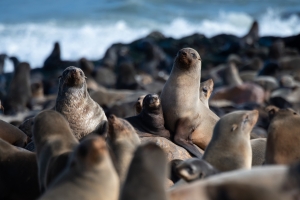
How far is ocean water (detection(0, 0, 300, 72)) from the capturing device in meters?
38.6

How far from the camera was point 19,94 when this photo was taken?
1700 cm

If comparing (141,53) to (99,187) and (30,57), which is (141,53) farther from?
(99,187)

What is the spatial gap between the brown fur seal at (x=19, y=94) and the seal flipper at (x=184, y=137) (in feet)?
29.0

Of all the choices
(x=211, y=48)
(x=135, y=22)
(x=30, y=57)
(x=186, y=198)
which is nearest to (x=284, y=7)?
(x=135, y=22)

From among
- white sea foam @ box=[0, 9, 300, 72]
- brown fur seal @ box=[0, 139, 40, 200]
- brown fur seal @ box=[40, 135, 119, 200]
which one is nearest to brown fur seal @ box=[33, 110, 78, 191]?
brown fur seal @ box=[0, 139, 40, 200]

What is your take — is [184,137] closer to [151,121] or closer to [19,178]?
[151,121]

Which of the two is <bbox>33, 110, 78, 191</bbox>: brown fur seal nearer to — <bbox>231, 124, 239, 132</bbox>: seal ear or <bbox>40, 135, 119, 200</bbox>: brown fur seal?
<bbox>40, 135, 119, 200</bbox>: brown fur seal

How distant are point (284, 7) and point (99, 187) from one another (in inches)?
2013

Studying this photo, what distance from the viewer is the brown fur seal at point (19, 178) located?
520 cm

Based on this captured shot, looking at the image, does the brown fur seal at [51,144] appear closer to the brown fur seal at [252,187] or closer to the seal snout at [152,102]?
the brown fur seal at [252,187]

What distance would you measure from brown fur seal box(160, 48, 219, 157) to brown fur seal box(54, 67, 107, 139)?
3.01 ft

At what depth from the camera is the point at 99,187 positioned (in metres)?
3.79

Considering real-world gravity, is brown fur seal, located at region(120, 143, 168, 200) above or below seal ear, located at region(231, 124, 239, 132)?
above

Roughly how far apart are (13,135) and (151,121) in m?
1.57
